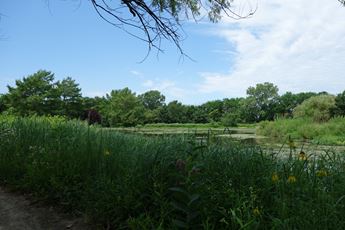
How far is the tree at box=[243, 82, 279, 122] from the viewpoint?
74562mm

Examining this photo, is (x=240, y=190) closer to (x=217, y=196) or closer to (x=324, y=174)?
(x=217, y=196)

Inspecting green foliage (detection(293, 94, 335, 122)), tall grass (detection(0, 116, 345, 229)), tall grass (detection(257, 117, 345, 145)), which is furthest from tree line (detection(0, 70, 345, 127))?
tall grass (detection(0, 116, 345, 229))

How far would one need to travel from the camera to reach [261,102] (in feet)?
267

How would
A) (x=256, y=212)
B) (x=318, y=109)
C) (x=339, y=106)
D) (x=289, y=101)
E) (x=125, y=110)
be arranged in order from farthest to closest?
(x=289, y=101)
(x=125, y=110)
(x=339, y=106)
(x=318, y=109)
(x=256, y=212)

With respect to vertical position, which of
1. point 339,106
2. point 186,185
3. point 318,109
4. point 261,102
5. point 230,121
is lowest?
point 186,185

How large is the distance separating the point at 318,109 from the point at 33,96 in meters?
35.3

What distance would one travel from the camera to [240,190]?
10.2 ft

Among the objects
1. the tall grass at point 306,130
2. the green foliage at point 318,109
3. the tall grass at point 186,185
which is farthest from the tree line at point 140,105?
the tall grass at point 186,185

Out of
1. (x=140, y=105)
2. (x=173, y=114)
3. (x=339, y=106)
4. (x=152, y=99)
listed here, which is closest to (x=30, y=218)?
(x=339, y=106)

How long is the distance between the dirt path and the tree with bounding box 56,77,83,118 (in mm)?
49386

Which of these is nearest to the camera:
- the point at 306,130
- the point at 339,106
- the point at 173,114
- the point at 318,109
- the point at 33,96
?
the point at 306,130

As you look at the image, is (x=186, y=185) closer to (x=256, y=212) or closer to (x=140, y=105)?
(x=256, y=212)

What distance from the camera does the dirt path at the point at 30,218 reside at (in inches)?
155

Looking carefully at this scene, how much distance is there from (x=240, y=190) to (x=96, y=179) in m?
1.80
